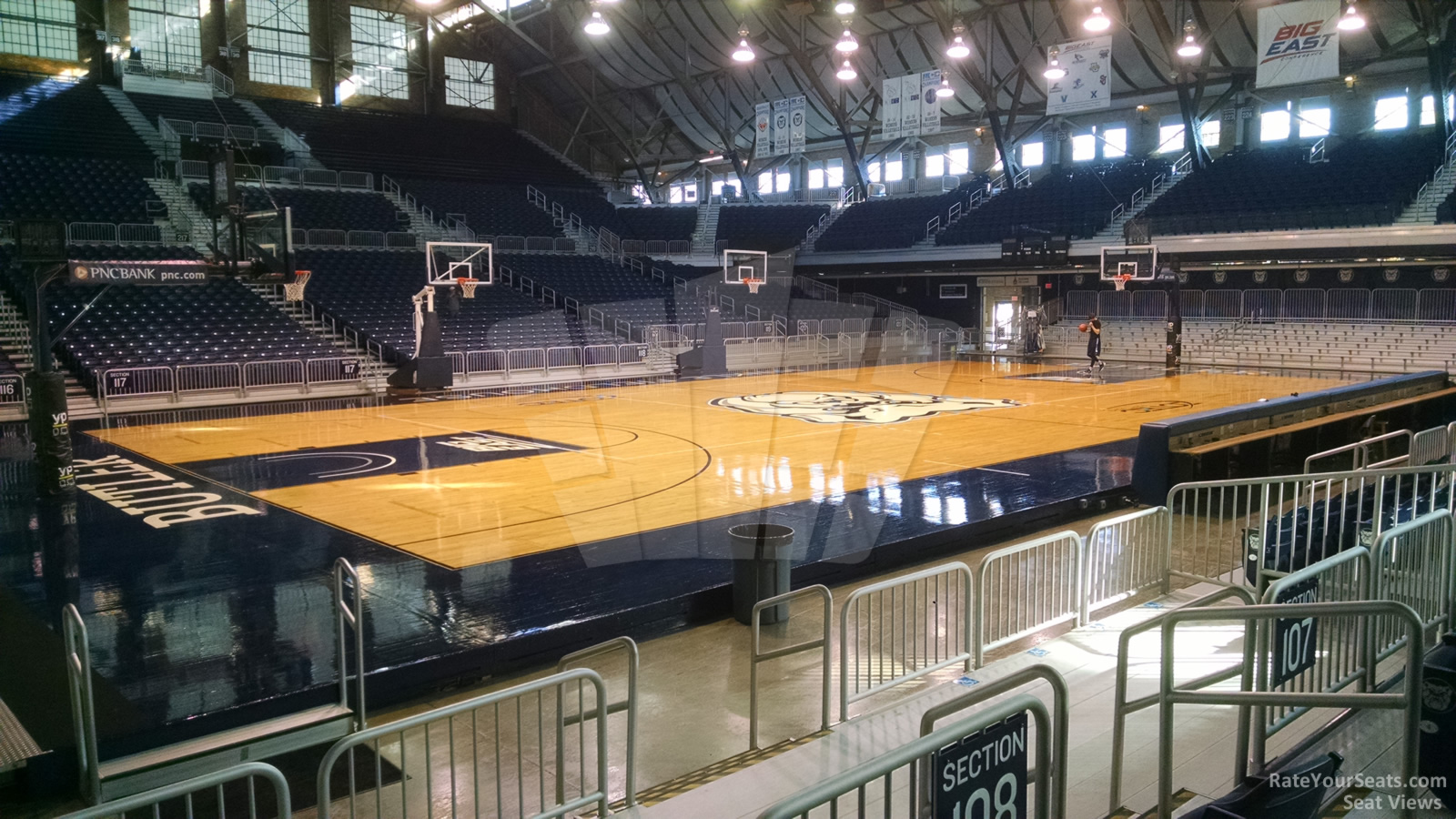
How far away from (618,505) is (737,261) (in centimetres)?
2960

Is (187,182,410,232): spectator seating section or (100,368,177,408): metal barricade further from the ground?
(187,182,410,232): spectator seating section

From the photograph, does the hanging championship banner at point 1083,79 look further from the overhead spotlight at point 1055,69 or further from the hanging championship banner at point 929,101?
the hanging championship banner at point 929,101

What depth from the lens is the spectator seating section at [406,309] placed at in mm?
28250

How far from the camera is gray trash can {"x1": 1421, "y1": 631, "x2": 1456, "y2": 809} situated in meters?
4.18

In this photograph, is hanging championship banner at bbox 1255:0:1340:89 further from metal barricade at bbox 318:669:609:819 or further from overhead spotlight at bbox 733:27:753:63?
metal barricade at bbox 318:669:609:819

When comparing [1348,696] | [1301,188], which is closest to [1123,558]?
[1348,696]

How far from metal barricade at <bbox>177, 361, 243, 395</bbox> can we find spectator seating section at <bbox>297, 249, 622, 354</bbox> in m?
4.54

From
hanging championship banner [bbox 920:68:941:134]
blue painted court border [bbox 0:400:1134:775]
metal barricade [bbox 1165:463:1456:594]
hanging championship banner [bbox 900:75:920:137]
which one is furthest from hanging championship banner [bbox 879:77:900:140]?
metal barricade [bbox 1165:463:1456:594]

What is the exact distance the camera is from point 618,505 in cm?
1215

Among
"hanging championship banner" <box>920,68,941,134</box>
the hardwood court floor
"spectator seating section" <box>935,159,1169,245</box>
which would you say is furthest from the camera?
"spectator seating section" <box>935,159,1169,245</box>

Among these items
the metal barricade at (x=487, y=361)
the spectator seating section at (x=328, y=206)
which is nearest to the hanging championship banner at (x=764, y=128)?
the spectator seating section at (x=328, y=206)

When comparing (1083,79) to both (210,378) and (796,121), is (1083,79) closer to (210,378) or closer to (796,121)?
(796,121)

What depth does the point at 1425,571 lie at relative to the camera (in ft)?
20.2

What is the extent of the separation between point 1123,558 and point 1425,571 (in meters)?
2.65
